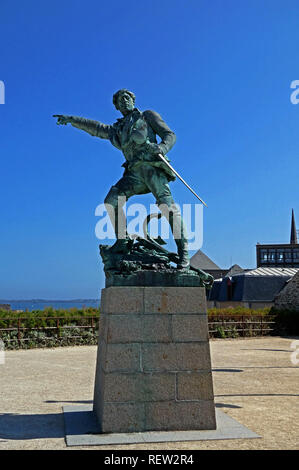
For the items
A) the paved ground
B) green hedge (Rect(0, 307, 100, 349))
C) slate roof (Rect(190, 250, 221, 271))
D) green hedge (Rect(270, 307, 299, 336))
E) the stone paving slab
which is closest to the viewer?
the stone paving slab

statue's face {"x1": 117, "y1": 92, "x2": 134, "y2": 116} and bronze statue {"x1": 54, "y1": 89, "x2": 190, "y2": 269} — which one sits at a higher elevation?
statue's face {"x1": 117, "y1": 92, "x2": 134, "y2": 116}

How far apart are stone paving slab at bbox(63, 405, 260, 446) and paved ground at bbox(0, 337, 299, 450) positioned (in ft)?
0.32

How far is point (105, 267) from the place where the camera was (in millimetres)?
5938

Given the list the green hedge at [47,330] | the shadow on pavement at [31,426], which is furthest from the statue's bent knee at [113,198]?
the green hedge at [47,330]

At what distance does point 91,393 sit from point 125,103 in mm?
5244

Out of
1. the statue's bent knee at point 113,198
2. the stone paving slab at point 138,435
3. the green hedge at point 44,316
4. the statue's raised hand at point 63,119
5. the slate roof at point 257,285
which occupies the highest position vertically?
the statue's raised hand at point 63,119

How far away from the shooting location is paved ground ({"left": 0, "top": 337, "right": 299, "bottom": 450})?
5.23 meters

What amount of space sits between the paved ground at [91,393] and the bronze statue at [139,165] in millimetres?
2222

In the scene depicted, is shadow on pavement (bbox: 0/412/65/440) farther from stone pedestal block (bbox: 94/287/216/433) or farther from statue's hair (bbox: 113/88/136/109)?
statue's hair (bbox: 113/88/136/109)

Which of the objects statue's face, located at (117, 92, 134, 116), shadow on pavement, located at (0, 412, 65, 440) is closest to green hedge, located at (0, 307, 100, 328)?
shadow on pavement, located at (0, 412, 65, 440)

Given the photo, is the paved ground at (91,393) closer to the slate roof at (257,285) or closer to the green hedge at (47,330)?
the green hedge at (47,330)

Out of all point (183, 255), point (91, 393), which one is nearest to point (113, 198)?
point (183, 255)

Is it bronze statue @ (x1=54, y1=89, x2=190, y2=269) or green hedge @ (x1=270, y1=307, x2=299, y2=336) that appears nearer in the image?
bronze statue @ (x1=54, y1=89, x2=190, y2=269)

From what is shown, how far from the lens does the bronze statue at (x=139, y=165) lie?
20.0 feet
